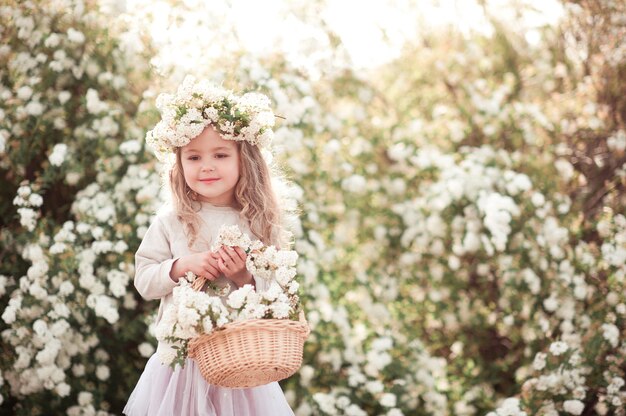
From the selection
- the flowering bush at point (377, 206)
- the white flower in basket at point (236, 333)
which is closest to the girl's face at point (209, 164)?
the white flower in basket at point (236, 333)

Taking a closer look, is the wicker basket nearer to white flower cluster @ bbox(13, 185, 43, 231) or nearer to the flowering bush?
the flowering bush

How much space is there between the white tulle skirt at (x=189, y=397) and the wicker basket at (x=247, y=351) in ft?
0.74

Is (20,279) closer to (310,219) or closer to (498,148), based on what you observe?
(310,219)

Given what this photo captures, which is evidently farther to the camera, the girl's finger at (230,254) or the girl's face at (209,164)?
the girl's face at (209,164)

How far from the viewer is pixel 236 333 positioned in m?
2.04

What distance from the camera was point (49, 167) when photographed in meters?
3.92

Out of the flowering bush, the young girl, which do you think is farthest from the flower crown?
the flowering bush

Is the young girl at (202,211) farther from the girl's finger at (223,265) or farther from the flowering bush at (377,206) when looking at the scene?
the flowering bush at (377,206)

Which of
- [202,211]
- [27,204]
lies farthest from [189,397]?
[27,204]

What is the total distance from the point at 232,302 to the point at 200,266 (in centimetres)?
17

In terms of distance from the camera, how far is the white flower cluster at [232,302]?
6.72 feet

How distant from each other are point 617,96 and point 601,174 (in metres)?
0.50

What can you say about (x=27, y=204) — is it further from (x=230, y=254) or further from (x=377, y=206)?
(x=377, y=206)

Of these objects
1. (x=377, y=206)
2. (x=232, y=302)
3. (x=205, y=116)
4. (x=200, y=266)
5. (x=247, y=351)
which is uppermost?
(x=205, y=116)
